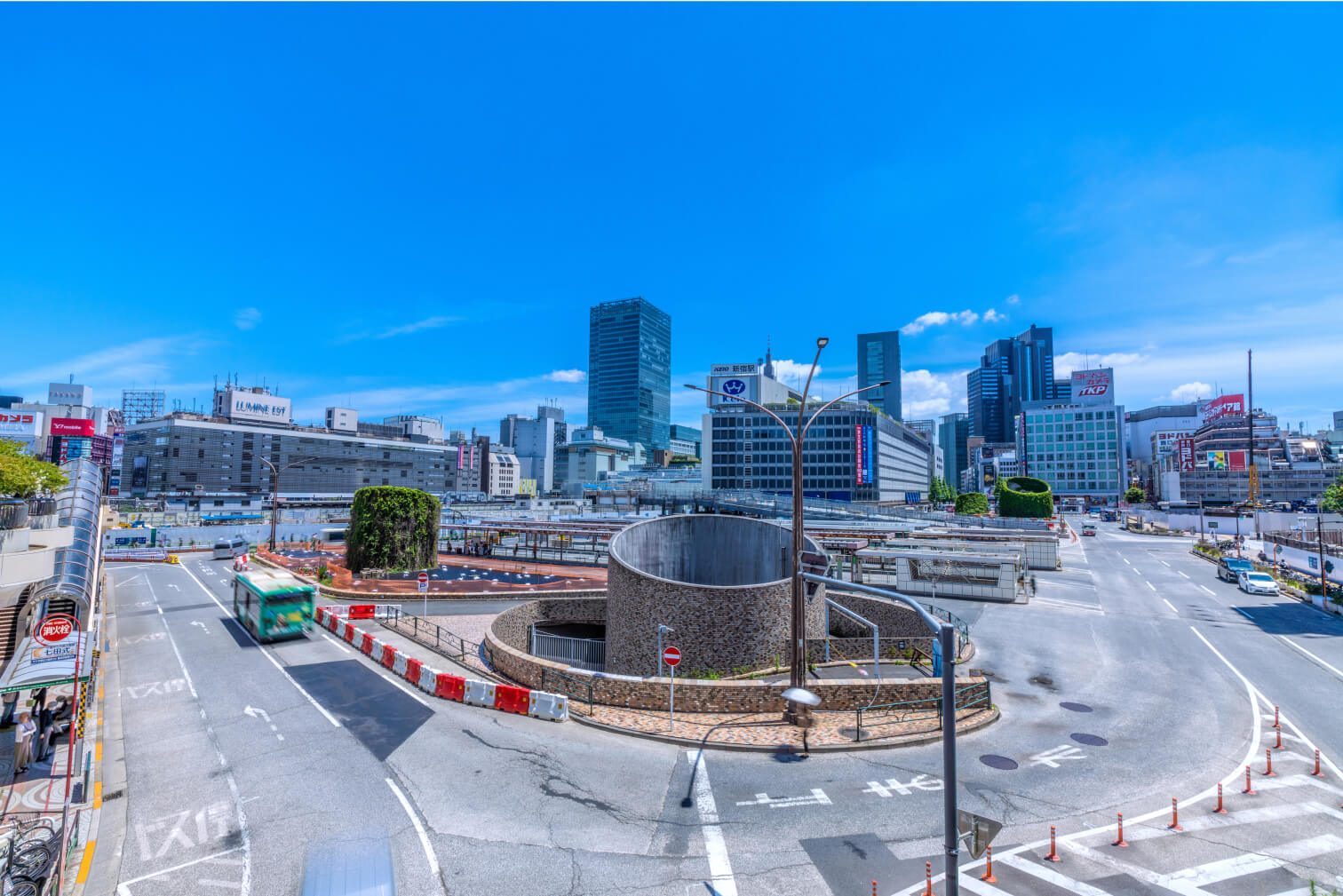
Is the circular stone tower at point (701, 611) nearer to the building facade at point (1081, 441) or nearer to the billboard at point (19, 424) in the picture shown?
the billboard at point (19, 424)

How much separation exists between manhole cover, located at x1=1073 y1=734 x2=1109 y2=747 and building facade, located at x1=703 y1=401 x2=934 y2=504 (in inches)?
4313

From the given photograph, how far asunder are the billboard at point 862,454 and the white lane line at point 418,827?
119m

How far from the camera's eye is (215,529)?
75.8 m

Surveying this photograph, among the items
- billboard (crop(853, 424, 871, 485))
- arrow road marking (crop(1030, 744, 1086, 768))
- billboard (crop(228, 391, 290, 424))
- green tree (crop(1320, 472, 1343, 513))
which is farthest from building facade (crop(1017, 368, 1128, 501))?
billboard (crop(228, 391, 290, 424))

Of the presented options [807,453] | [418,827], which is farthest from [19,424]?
[807,453]

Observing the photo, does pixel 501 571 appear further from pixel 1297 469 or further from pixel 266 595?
pixel 1297 469

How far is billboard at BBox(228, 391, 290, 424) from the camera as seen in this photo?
516 ft

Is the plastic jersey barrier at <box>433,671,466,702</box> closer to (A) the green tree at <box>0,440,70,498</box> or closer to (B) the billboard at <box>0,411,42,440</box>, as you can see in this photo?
(A) the green tree at <box>0,440,70,498</box>

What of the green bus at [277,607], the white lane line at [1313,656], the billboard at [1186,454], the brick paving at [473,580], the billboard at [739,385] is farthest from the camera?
the billboard at [1186,454]

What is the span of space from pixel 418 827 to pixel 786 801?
24.2 feet

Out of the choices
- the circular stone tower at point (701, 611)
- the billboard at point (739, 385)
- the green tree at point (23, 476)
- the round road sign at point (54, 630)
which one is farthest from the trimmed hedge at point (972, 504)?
the green tree at point (23, 476)

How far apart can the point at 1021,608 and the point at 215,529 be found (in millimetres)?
86687

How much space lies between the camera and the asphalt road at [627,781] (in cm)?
1053

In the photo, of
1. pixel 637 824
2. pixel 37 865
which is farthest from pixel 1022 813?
pixel 37 865
